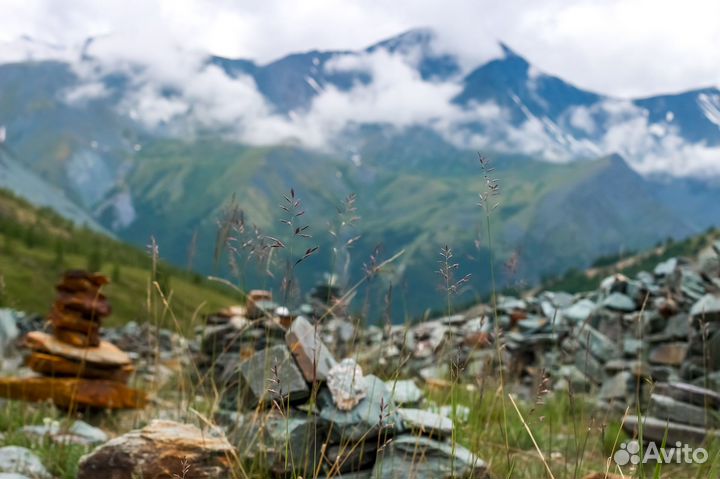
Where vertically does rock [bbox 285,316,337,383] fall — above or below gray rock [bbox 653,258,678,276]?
above

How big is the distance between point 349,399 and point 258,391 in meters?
1.38

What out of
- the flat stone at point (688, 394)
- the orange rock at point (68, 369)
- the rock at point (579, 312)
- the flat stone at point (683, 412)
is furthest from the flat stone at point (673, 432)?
the rock at point (579, 312)

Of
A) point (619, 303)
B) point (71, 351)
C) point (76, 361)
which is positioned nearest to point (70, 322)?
point (71, 351)

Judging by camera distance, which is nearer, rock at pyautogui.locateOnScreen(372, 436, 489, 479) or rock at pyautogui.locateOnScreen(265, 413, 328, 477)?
rock at pyautogui.locateOnScreen(372, 436, 489, 479)

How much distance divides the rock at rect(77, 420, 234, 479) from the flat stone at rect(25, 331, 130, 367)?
16.4 ft

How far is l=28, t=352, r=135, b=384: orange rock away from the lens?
941 cm

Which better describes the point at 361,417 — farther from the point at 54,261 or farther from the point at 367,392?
the point at 54,261

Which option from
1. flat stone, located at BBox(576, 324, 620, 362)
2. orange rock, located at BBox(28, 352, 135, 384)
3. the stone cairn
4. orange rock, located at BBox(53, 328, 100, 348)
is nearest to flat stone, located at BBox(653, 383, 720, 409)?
flat stone, located at BBox(576, 324, 620, 362)

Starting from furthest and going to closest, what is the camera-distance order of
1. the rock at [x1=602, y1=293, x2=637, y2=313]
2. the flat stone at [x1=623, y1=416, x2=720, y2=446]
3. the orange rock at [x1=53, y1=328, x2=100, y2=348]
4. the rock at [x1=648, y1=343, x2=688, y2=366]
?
1. the rock at [x1=602, y1=293, x2=637, y2=313]
2. the rock at [x1=648, y1=343, x2=688, y2=366]
3. the orange rock at [x1=53, y1=328, x2=100, y2=348]
4. the flat stone at [x1=623, y1=416, x2=720, y2=446]

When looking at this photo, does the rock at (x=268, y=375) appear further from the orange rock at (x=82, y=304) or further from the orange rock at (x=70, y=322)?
the orange rock at (x=70, y=322)

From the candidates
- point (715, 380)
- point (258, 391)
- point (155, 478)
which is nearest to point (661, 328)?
point (715, 380)

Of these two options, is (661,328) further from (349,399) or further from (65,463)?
(65,463)

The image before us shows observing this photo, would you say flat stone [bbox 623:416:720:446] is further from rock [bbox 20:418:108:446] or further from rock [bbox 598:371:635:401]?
rock [bbox 20:418:108:446]

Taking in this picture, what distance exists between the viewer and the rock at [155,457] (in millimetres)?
4684
